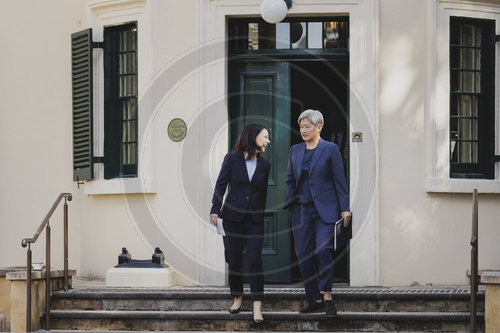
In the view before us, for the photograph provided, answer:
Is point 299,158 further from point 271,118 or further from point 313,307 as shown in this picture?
point 271,118

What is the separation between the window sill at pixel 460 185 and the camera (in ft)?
35.5

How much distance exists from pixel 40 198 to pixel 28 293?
3.05 m

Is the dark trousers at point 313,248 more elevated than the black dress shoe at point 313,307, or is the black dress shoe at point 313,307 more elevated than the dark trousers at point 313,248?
the dark trousers at point 313,248

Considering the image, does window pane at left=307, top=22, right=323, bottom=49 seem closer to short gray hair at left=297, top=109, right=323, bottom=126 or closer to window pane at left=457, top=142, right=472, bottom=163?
window pane at left=457, top=142, right=472, bottom=163

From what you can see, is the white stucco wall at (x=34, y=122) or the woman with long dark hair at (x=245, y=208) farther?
the white stucco wall at (x=34, y=122)

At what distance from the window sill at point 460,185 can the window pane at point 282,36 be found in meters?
2.38

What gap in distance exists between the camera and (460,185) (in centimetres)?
1085

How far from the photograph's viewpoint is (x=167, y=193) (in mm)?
11148

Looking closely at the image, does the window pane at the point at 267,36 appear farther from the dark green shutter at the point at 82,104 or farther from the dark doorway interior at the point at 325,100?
the dark green shutter at the point at 82,104

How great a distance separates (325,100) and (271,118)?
104 cm

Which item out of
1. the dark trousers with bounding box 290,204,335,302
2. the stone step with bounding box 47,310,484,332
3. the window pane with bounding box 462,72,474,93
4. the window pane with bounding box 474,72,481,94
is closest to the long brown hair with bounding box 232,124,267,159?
the dark trousers with bounding box 290,204,335,302

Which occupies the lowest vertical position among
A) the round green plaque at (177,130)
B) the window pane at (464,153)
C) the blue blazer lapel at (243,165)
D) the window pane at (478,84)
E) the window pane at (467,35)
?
the blue blazer lapel at (243,165)

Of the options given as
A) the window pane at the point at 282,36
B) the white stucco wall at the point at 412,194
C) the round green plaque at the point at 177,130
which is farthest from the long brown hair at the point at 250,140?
the window pane at the point at 282,36

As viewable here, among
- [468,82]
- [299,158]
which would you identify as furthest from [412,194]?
[299,158]
